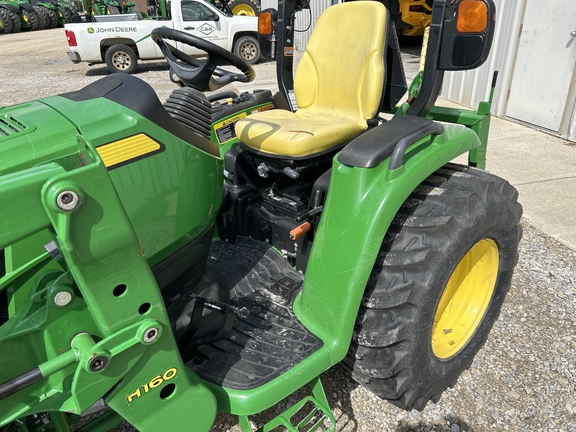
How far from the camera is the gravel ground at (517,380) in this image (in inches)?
73.8

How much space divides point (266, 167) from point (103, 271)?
1.29 metres

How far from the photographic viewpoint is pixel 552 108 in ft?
17.1

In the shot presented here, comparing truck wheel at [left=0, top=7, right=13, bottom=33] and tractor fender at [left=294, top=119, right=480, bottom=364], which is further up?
tractor fender at [left=294, top=119, right=480, bottom=364]

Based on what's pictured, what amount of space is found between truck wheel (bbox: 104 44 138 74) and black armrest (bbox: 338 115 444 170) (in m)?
9.73

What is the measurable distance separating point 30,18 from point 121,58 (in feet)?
51.8

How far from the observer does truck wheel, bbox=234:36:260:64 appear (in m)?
10.9

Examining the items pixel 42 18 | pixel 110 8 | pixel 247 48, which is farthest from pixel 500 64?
pixel 42 18

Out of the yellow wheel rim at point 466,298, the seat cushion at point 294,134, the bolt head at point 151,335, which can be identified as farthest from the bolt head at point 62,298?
the yellow wheel rim at point 466,298

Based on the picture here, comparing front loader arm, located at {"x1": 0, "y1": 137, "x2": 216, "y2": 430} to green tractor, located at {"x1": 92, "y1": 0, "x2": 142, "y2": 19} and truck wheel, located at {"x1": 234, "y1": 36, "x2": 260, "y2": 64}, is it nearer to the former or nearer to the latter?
truck wheel, located at {"x1": 234, "y1": 36, "x2": 260, "y2": 64}

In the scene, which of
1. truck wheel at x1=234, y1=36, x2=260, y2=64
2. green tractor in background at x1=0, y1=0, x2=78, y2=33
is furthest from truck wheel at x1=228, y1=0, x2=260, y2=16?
green tractor in background at x1=0, y1=0, x2=78, y2=33

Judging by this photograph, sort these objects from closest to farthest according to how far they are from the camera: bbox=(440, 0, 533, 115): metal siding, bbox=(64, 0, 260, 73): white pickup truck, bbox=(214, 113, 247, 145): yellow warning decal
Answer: bbox=(214, 113, 247, 145): yellow warning decal, bbox=(440, 0, 533, 115): metal siding, bbox=(64, 0, 260, 73): white pickup truck

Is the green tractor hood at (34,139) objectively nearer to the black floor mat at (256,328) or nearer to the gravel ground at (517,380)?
the black floor mat at (256,328)

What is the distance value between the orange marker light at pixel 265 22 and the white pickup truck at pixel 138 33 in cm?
755

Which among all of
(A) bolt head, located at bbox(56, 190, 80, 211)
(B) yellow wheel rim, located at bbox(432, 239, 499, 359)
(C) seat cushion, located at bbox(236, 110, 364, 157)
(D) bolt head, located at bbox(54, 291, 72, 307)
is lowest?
(B) yellow wheel rim, located at bbox(432, 239, 499, 359)
